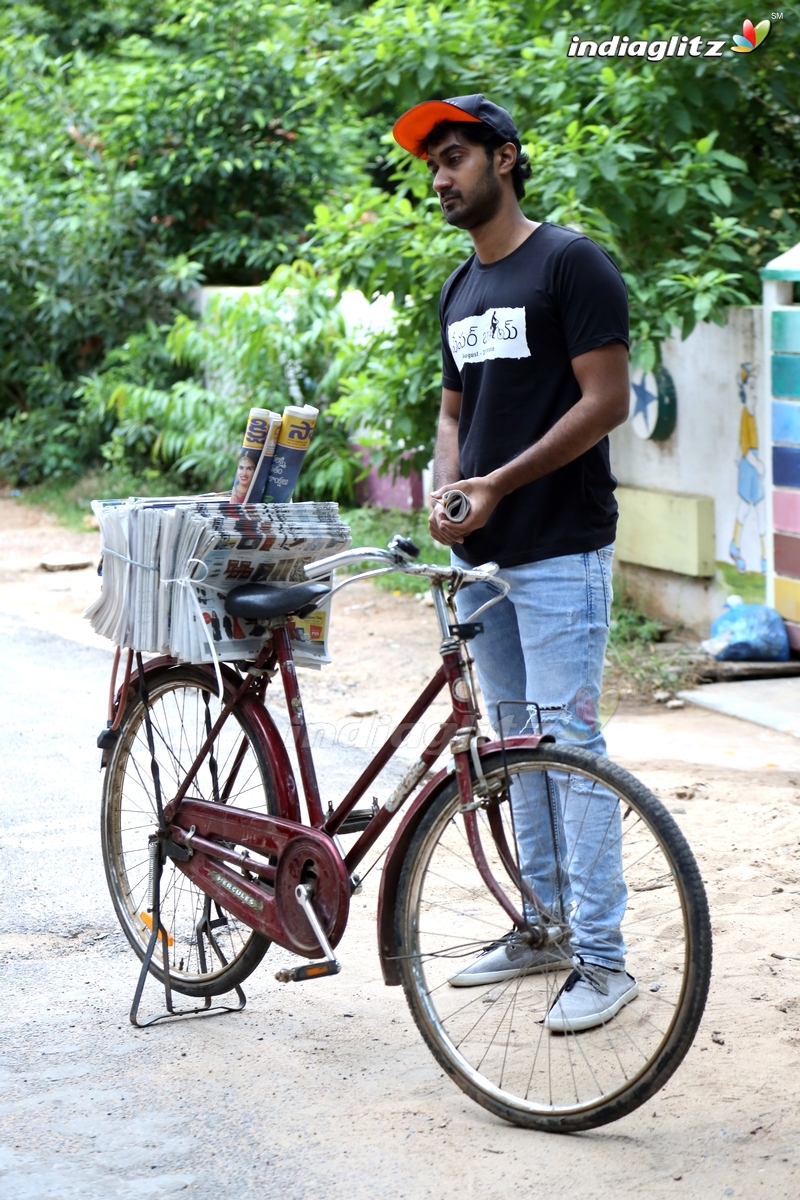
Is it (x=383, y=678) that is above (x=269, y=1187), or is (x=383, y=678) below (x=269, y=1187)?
above

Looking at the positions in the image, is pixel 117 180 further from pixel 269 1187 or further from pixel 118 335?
pixel 269 1187

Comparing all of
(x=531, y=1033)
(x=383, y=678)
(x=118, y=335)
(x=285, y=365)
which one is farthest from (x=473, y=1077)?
(x=118, y=335)

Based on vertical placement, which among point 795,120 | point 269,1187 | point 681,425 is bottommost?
point 269,1187

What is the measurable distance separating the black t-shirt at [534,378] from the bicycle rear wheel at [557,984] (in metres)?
0.56

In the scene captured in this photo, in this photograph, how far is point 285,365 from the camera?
34.2 ft

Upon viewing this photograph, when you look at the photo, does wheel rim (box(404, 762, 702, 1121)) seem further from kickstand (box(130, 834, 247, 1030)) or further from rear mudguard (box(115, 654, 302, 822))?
kickstand (box(130, 834, 247, 1030))

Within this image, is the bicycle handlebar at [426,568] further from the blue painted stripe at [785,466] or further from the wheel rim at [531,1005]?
the blue painted stripe at [785,466]

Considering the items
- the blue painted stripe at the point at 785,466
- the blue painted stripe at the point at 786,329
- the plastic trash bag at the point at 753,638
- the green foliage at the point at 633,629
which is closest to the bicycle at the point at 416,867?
the plastic trash bag at the point at 753,638

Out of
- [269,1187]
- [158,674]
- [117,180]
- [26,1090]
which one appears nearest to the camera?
[269,1187]

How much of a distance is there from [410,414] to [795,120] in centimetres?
261

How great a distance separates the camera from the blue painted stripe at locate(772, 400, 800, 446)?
649 centimetres

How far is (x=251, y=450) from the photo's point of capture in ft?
10.3

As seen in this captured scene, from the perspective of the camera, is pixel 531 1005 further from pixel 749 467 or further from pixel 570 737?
pixel 749 467

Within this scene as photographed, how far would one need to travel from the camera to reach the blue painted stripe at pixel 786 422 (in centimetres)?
649
